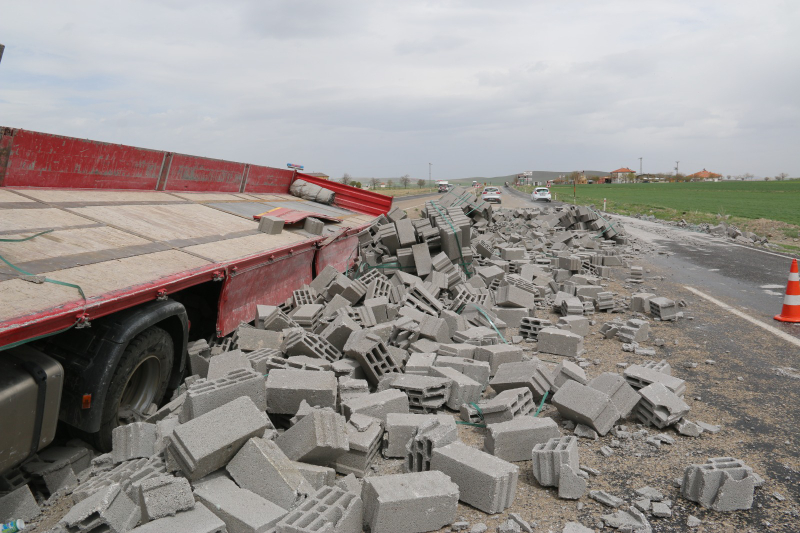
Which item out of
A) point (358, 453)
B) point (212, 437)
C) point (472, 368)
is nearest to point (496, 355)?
point (472, 368)

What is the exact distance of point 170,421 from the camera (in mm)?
4211

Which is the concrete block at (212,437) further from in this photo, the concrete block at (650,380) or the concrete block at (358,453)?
the concrete block at (650,380)

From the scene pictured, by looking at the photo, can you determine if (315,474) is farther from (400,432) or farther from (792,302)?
(792,302)

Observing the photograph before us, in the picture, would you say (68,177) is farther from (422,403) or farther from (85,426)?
(422,403)

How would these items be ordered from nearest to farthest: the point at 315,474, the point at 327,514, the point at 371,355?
the point at 327,514 < the point at 315,474 < the point at 371,355

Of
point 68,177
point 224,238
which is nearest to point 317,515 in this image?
point 224,238

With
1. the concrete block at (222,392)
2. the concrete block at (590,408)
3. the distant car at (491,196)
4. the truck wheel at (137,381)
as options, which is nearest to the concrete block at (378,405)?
the concrete block at (222,392)

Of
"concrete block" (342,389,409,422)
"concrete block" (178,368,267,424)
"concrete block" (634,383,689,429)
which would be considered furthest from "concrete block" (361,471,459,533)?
"concrete block" (634,383,689,429)

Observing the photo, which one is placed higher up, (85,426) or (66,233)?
(66,233)

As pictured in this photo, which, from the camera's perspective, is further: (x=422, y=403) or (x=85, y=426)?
(x=422, y=403)

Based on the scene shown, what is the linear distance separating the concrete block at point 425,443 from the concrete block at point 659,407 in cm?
203

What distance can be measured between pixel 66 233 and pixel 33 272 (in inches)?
49.4

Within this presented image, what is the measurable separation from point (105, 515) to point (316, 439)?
137cm

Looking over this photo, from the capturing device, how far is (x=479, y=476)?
3.68 m
